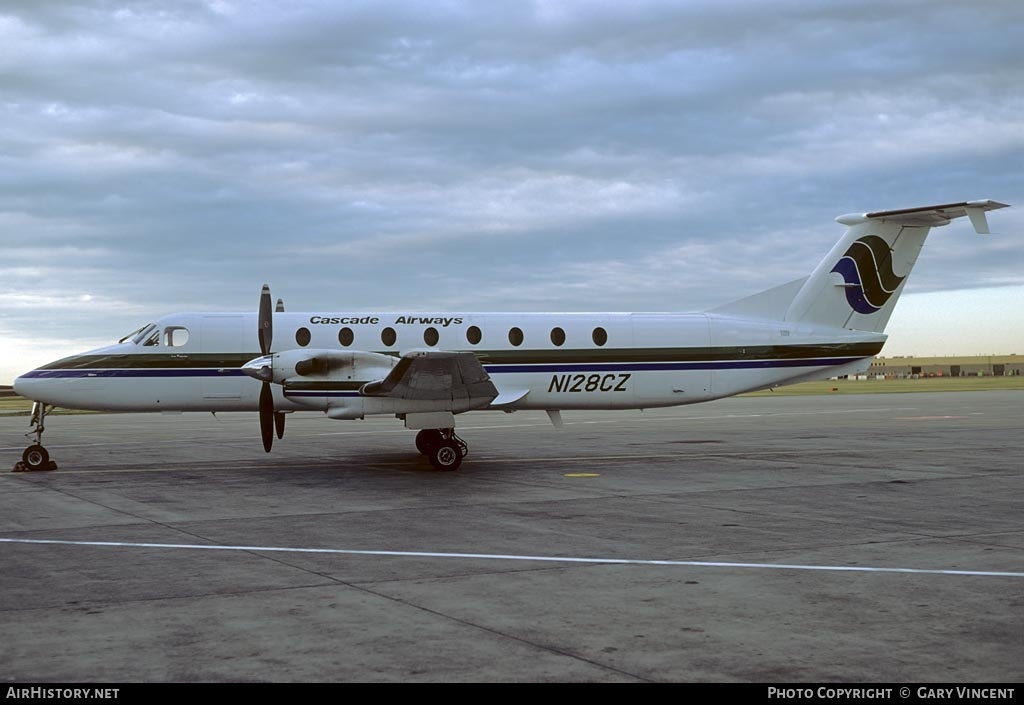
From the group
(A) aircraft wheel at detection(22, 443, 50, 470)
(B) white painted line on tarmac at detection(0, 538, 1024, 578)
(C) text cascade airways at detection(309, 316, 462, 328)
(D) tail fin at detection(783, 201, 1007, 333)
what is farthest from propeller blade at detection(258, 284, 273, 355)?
(D) tail fin at detection(783, 201, 1007, 333)

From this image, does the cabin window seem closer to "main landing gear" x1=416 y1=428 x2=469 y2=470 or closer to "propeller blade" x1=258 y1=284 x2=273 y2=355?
"propeller blade" x1=258 y1=284 x2=273 y2=355

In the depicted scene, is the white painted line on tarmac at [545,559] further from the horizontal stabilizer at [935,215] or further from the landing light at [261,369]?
→ the horizontal stabilizer at [935,215]

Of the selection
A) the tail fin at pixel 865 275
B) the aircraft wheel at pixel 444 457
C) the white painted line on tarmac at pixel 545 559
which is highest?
the tail fin at pixel 865 275

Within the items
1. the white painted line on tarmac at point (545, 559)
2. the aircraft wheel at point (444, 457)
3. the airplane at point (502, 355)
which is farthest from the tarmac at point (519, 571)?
the airplane at point (502, 355)

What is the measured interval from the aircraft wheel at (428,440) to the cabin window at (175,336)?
5.68m

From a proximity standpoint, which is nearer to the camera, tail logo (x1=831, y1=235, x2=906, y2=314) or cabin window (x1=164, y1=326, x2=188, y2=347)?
cabin window (x1=164, y1=326, x2=188, y2=347)

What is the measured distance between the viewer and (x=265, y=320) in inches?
798

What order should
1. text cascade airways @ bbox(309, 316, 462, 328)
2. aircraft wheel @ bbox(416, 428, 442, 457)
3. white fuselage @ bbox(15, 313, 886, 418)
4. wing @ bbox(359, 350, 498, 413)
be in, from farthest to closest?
text cascade airways @ bbox(309, 316, 462, 328)
white fuselage @ bbox(15, 313, 886, 418)
aircraft wheel @ bbox(416, 428, 442, 457)
wing @ bbox(359, 350, 498, 413)

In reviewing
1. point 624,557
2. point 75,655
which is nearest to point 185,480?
point 624,557

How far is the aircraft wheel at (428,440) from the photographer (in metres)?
20.0

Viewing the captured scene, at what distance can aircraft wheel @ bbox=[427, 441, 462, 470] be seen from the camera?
19641 mm

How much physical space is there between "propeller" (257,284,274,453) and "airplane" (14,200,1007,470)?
0.03 m

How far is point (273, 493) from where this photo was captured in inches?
648

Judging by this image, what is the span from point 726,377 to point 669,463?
120 inches
